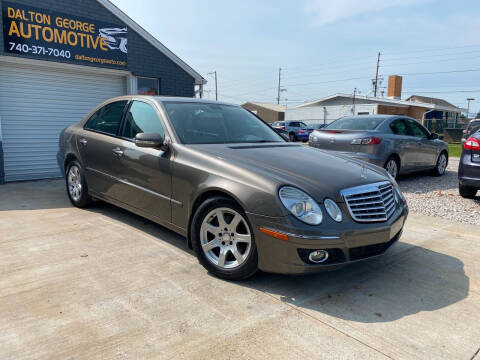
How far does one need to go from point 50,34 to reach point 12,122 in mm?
2037

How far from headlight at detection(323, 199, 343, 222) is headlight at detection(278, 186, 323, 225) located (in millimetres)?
83

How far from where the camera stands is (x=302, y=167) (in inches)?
134

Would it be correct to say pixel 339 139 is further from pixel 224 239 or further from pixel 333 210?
pixel 224 239

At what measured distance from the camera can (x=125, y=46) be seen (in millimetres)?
9453

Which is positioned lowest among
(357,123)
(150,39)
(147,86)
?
(357,123)

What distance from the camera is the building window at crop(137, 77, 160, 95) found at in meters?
10.0

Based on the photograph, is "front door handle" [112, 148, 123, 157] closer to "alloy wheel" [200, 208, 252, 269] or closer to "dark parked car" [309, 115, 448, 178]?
"alloy wheel" [200, 208, 252, 269]

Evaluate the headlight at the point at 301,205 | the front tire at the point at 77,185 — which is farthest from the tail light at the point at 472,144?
the front tire at the point at 77,185

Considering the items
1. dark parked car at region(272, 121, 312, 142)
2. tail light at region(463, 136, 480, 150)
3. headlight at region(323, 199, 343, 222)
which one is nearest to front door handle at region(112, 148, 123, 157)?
headlight at region(323, 199, 343, 222)

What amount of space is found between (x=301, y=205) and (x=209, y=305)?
102 centimetres

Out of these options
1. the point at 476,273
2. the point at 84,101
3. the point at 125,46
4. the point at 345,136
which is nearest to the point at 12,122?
the point at 84,101

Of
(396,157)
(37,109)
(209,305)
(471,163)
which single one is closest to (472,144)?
(471,163)

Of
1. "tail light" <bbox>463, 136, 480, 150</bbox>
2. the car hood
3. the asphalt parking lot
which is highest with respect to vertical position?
"tail light" <bbox>463, 136, 480, 150</bbox>

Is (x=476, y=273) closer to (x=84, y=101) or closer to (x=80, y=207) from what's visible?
(x=80, y=207)
